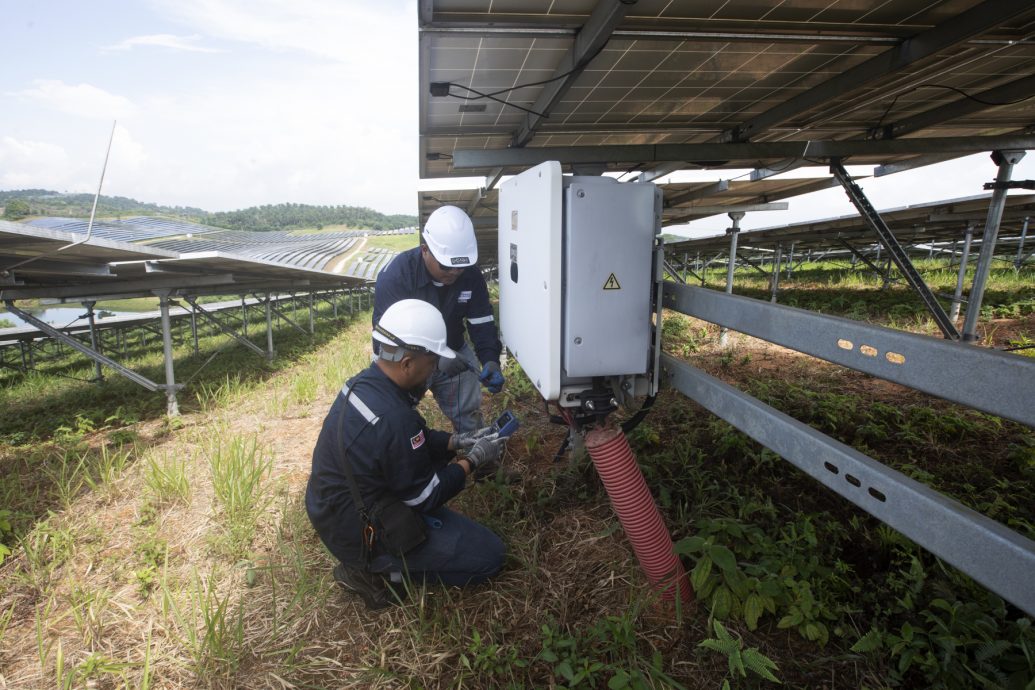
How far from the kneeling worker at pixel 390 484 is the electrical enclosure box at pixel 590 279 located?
0.63m

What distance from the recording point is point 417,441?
2.15 meters

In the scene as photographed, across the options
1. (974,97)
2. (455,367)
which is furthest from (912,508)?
(974,97)

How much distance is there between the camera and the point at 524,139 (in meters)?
3.80

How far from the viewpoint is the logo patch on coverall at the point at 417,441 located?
2135 mm

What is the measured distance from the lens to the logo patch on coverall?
213cm

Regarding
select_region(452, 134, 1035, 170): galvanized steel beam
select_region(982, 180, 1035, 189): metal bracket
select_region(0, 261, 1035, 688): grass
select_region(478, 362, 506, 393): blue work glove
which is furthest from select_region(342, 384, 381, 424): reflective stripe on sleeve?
select_region(982, 180, 1035, 189): metal bracket

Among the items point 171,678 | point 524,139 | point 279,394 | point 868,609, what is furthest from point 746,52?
point 279,394

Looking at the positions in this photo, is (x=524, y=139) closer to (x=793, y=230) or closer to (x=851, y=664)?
(x=851, y=664)

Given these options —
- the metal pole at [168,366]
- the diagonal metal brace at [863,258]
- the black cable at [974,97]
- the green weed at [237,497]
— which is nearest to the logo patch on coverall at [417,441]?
the green weed at [237,497]

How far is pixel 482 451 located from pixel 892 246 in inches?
123

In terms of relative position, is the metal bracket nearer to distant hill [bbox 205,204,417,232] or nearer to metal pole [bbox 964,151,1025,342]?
metal pole [bbox 964,151,1025,342]

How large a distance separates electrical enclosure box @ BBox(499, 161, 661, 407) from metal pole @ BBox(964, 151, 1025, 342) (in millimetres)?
3466

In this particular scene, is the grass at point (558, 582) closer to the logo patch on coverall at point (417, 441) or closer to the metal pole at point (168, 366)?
the logo patch on coverall at point (417, 441)

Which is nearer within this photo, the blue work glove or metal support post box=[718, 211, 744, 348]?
the blue work glove
